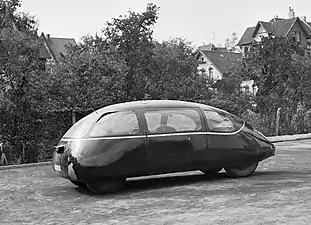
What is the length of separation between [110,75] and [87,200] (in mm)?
10880

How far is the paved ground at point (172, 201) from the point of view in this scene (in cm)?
698

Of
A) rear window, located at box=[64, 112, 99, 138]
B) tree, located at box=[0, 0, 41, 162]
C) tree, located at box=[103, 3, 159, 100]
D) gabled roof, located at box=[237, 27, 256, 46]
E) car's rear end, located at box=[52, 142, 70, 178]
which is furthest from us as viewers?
gabled roof, located at box=[237, 27, 256, 46]

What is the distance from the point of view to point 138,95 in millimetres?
21500

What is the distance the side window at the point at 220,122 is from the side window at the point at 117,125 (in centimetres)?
140

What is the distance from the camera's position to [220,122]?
10273 mm

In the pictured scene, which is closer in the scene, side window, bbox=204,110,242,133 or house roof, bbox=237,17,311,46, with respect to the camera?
side window, bbox=204,110,242,133

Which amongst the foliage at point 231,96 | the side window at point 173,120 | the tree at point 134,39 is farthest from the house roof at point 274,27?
the side window at point 173,120


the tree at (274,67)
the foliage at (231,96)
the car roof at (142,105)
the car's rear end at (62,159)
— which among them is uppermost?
the tree at (274,67)

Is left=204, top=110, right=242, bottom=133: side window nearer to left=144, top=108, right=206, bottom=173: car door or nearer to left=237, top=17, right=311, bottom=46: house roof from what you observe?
left=144, top=108, right=206, bottom=173: car door

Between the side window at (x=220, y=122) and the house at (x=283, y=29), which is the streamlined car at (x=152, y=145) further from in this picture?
the house at (x=283, y=29)

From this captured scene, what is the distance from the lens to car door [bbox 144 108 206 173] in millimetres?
9516

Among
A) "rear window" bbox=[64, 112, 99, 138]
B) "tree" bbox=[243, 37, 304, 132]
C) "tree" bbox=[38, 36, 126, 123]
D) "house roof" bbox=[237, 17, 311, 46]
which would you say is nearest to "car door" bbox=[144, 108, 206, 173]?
"rear window" bbox=[64, 112, 99, 138]

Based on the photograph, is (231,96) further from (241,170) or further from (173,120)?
(173,120)

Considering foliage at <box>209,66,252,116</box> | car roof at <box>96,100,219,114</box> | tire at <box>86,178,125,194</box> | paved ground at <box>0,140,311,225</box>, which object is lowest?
paved ground at <box>0,140,311,225</box>
